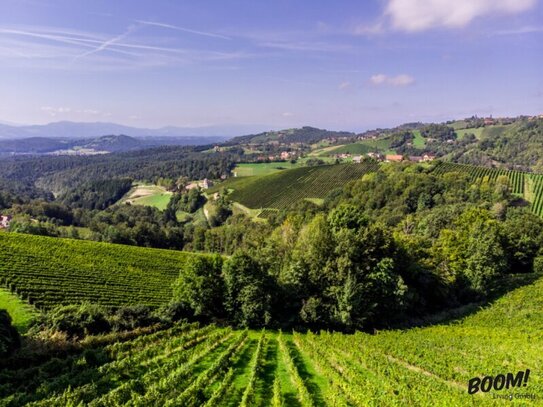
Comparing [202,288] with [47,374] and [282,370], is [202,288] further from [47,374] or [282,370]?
[47,374]

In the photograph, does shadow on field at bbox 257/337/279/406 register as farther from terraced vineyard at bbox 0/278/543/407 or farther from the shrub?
the shrub

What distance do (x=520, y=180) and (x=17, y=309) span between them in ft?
438

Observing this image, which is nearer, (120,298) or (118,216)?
(120,298)

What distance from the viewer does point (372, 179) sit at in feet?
394

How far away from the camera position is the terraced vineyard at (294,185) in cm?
13056

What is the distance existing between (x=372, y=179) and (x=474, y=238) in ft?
230

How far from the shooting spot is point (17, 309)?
110 feet

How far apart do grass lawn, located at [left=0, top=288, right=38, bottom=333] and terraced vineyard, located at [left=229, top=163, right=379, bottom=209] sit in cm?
9212

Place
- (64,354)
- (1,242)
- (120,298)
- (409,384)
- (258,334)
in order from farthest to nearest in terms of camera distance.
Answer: (1,242) → (120,298) → (258,334) → (64,354) → (409,384)

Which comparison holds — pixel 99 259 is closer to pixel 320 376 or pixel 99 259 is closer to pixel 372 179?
pixel 320 376

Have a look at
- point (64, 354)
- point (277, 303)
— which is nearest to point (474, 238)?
point (277, 303)

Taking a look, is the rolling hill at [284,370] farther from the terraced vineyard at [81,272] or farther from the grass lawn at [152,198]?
the grass lawn at [152,198]

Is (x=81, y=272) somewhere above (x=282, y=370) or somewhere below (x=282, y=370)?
above

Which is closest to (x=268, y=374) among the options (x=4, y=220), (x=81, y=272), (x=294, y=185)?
(x=81, y=272)
